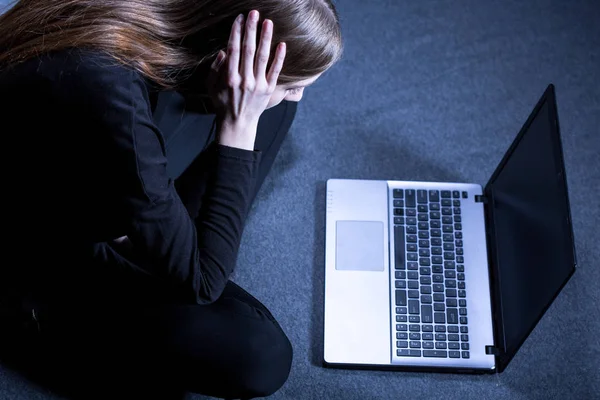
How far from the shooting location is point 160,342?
98 cm

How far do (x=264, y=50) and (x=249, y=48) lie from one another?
0.02 metres

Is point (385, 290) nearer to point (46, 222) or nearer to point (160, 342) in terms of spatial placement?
point (160, 342)

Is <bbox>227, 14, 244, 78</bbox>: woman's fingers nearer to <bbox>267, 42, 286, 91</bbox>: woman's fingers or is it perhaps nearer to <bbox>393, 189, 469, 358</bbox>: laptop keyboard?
<bbox>267, 42, 286, 91</bbox>: woman's fingers

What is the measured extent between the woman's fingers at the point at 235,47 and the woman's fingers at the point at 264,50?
0.09ft

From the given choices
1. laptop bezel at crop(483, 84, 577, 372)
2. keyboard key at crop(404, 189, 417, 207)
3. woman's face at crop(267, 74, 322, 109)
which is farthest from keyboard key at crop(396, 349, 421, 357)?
woman's face at crop(267, 74, 322, 109)

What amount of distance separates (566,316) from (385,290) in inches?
14.4

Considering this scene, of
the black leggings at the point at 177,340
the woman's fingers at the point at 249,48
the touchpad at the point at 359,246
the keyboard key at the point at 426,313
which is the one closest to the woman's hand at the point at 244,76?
the woman's fingers at the point at 249,48

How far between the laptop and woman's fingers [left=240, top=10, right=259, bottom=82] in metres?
0.42

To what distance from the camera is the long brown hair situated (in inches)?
28.8

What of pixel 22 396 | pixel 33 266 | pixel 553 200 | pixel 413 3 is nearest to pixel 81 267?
pixel 33 266

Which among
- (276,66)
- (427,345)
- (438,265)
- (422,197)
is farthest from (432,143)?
(276,66)

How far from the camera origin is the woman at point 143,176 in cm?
72

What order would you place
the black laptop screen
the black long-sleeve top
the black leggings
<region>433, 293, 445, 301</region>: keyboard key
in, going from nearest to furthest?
1. the black long-sleeve top
2. the black laptop screen
3. the black leggings
4. <region>433, 293, 445, 301</region>: keyboard key

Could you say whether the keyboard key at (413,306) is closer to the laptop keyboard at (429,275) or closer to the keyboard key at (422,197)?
the laptop keyboard at (429,275)
